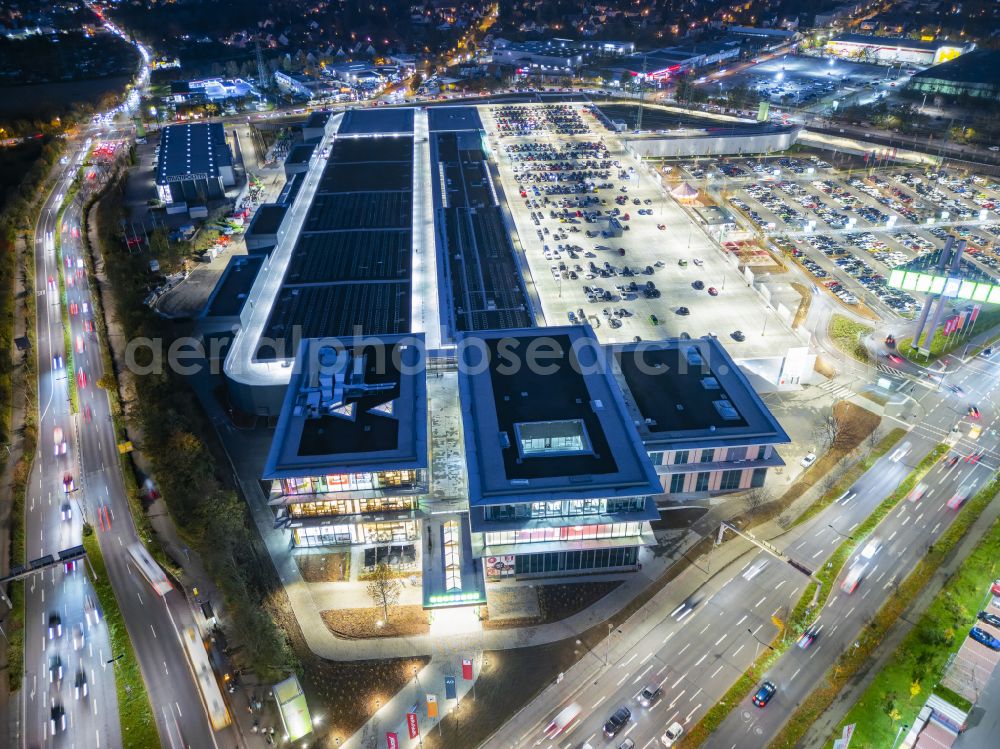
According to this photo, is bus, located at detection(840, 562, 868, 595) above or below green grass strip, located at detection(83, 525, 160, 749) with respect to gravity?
below

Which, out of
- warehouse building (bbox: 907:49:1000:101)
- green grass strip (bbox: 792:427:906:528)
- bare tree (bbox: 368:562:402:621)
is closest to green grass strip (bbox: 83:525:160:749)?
bare tree (bbox: 368:562:402:621)

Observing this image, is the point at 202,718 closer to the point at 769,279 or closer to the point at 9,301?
the point at 9,301

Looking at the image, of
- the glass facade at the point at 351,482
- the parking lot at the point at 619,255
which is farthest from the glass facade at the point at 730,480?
the glass facade at the point at 351,482

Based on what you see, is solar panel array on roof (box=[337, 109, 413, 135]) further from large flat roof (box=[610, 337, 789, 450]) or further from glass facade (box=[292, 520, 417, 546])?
glass facade (box=[292, 520, 417, 546])

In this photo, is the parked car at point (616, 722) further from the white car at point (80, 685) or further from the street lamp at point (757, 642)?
the white car at point (80, 685)

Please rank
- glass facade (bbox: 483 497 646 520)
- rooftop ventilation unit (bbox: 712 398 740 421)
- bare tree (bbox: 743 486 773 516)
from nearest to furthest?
glass facade (bbox: 483 497 646 520) → bare tree (bbox: 743 486 773 516) → rooftop ventilation unit (bbox: 712 398 740 421)

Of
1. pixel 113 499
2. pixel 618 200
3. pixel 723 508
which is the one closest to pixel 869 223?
pixel 618 200

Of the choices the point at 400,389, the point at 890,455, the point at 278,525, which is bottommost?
the point at 890,455
